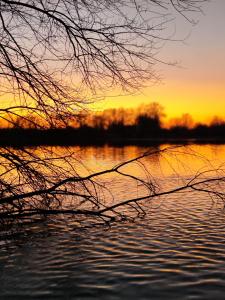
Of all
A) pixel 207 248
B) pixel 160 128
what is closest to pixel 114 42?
pixel 207 248

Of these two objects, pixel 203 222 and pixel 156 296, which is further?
pixel 203 222

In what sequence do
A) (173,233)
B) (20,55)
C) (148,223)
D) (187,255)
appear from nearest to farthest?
(20,55)
(187,255)
(173,233)
(148,223)

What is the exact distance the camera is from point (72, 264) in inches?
337

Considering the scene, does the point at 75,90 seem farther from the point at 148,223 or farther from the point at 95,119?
the point at 148,223

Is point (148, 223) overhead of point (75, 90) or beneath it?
beneath

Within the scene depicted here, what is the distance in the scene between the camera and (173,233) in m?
10.9

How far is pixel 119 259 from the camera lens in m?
8.77

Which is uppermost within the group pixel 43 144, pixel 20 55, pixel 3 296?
pixel 20 55

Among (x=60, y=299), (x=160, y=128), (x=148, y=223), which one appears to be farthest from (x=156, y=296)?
(x=160, y=128)

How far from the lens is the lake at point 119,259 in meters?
7.18

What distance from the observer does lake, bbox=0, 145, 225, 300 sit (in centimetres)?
718

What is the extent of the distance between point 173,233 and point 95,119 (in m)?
4.24

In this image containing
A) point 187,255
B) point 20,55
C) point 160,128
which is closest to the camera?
point 20,55

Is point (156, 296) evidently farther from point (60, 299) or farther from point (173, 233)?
point (173, 233)
